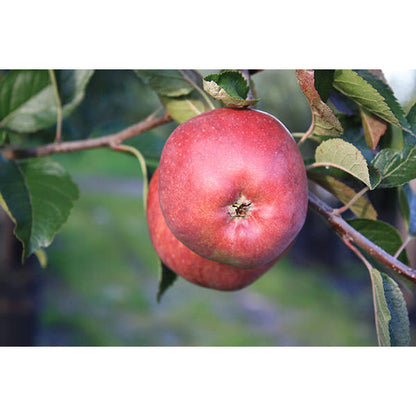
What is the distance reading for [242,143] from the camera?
62cm

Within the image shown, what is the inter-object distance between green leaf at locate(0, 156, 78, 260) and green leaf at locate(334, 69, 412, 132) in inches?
24.3

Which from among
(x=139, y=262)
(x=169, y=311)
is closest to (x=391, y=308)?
(x=169, y=311)

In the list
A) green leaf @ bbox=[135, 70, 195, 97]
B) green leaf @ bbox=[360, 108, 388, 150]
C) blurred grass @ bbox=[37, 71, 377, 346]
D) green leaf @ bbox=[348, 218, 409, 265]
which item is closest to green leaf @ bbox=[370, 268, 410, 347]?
green leaf @ bbox=[348, 218, 409, 265]

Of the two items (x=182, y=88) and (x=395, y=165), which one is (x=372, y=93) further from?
(x=182, y=88)

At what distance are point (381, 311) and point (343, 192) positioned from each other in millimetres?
222

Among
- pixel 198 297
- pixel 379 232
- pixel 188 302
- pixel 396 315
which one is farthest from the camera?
pixel 198 297

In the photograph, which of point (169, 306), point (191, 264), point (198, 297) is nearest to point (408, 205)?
point (191, 264)

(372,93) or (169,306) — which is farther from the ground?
(372,93)

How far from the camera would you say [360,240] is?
0.72m

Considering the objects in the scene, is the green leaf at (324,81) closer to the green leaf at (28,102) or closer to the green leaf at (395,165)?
the green leaf at (395,165)

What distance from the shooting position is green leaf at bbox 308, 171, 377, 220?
2.64 ft

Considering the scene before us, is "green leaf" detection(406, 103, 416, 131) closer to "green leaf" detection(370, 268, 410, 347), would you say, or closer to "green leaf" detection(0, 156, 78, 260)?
"green leaf" detection(370, 268, 410, 347)

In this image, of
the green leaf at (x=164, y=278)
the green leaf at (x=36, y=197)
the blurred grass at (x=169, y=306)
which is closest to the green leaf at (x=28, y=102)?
the green leaf at (x=36, y=197)

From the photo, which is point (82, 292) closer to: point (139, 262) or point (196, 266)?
point (139, 262)
